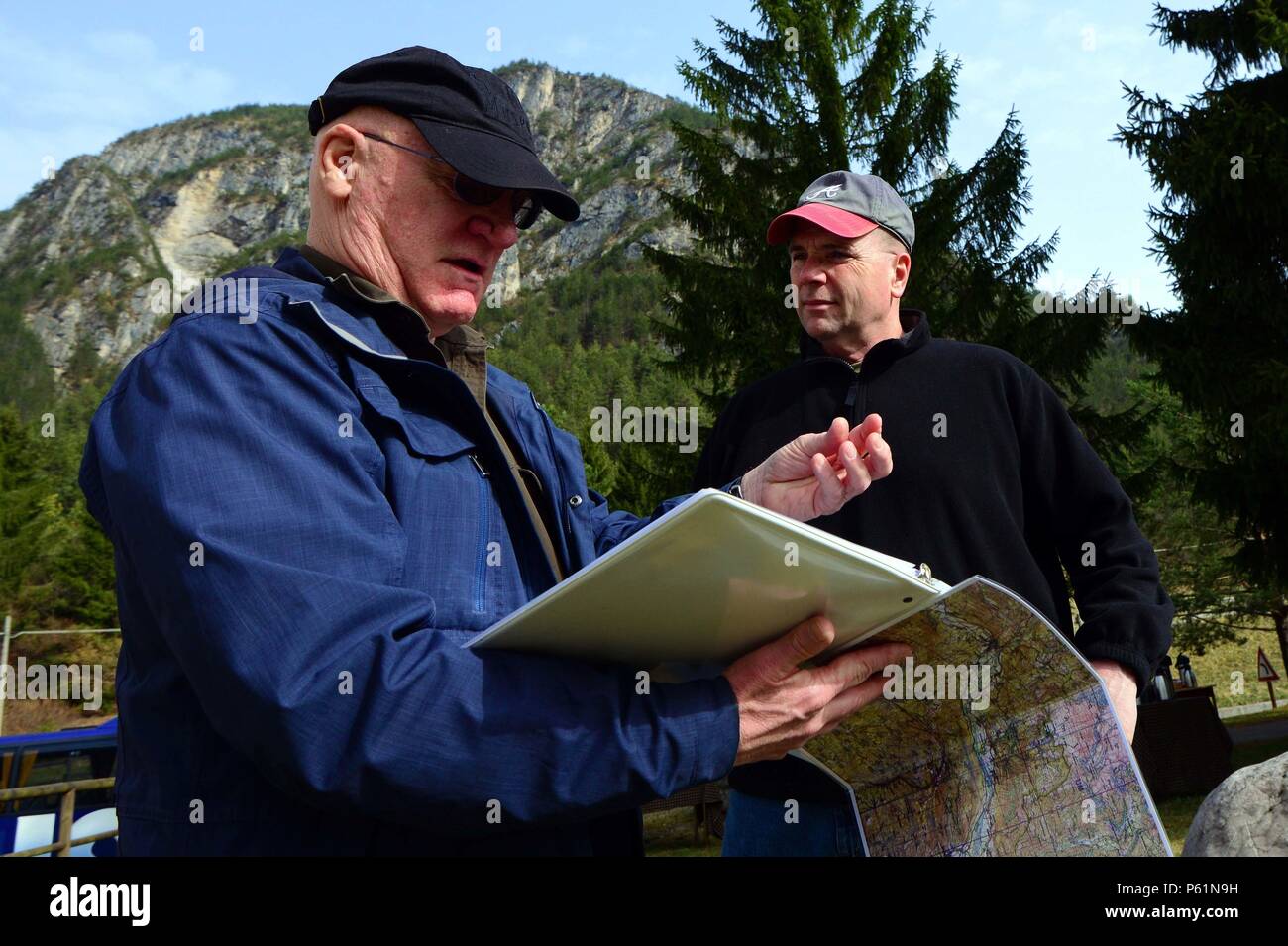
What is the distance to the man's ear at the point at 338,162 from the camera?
177cm

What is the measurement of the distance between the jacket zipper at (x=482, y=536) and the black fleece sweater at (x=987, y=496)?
1.39 metres

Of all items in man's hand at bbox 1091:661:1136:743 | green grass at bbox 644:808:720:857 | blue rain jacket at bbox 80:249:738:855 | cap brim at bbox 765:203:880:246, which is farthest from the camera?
green grass at bbox 644:808:720:857

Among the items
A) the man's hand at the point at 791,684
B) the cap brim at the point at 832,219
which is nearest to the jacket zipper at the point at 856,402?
the cap brim at the point at 832,219

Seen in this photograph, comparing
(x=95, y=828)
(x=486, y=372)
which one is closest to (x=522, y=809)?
(x=486, y=372)

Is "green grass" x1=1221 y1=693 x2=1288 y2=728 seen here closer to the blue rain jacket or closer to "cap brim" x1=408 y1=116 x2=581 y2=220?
"cap brim" x1=408 y1=116 x2=581 y2=220

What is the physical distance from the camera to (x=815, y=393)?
10.6 ft

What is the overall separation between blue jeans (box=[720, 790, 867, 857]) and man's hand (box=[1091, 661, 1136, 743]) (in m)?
0.68

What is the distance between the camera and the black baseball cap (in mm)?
1689

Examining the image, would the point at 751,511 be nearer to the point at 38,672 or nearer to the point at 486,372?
the point at 486,372

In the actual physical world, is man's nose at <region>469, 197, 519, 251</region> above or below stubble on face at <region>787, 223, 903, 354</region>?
below

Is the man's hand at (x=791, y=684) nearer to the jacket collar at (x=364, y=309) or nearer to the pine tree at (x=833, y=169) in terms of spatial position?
the jacket collar at (x=364, y=309)

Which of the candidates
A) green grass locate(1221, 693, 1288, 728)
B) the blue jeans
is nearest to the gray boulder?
the blue jeans

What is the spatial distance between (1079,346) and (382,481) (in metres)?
13.7

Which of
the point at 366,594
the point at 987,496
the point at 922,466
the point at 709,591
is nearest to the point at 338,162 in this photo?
the point at 366,594
